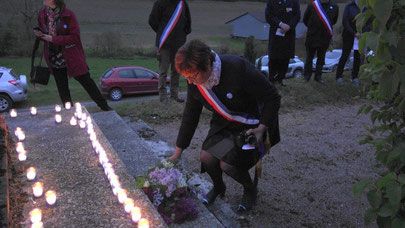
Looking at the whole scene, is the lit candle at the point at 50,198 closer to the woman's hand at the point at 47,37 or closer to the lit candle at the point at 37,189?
the lit candle at the point at 37,189

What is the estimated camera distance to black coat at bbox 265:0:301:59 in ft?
22.3

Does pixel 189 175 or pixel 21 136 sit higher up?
pixel 21 136

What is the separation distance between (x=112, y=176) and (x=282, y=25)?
511cm

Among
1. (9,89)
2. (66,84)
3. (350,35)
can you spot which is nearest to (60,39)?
(66,84)

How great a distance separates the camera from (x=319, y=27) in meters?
7.45

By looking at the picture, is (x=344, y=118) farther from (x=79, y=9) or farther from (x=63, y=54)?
(x=79, y=9)

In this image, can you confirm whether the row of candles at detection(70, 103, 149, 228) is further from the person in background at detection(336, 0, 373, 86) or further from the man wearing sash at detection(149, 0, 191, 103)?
the person in background at detection(336, 0, 373, 86)

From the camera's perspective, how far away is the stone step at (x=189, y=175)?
2779mm

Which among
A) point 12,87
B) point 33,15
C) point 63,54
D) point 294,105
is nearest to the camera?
point 63,54

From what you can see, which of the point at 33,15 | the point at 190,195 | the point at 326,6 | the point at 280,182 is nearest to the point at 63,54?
the point at 190,195

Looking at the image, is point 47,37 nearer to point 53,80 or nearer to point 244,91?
point 244,91

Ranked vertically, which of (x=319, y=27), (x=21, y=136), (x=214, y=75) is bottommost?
(x=21, y=136)

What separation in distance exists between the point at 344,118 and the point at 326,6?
9.06 feet

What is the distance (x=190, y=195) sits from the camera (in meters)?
3.04
